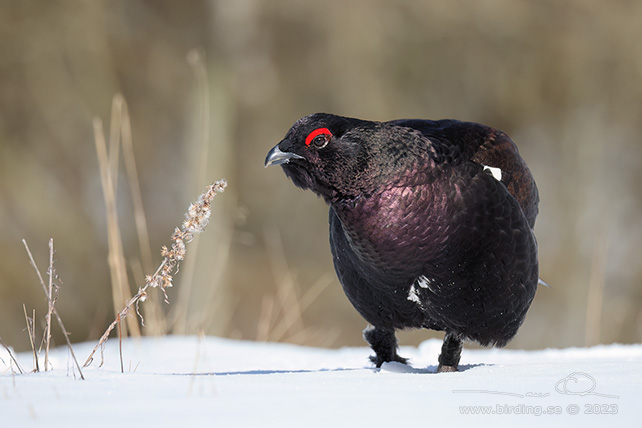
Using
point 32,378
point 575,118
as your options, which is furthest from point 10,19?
point 32,378

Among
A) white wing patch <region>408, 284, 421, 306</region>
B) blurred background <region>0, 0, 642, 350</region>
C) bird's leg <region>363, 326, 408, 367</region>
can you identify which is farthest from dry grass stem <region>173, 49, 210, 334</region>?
blurred background <region>0, 0, 642, 350</region>

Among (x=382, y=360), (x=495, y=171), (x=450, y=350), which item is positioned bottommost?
(x=382, y=360)

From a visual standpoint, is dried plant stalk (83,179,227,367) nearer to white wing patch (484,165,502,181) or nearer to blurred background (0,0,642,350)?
white wing patch (484,165,502,181)

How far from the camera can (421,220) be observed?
2984mm

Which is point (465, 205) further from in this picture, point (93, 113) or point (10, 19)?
point (10, 19)

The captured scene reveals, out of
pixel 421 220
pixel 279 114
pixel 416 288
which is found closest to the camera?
pixel 421 220

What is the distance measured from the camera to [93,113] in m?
9.02

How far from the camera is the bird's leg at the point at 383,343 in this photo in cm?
377

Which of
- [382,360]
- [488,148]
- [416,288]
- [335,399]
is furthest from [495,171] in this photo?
[335,399]

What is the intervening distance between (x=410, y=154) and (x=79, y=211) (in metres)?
6.98

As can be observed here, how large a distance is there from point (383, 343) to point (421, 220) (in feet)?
3.32

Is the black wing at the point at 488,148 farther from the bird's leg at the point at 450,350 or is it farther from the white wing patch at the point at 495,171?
the bird's leg at the point at 450,350

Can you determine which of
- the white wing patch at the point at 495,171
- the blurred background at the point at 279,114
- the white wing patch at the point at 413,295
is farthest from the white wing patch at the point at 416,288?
the blurred background at the point at 279,114

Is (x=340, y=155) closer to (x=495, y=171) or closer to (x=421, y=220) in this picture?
(x=421, y=220)
